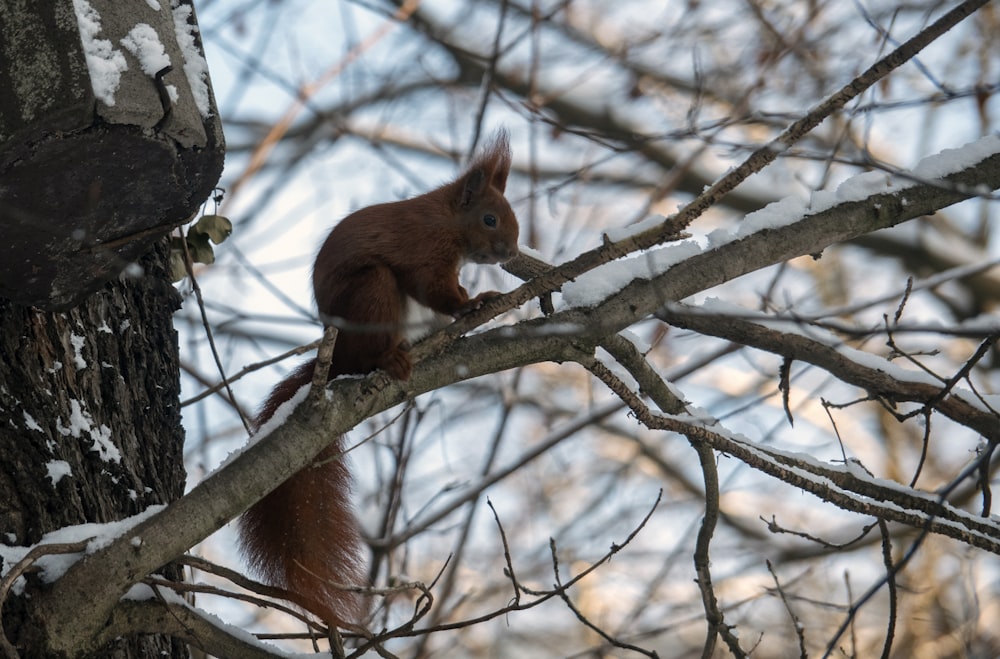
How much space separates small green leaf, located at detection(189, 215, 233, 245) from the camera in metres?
2.08

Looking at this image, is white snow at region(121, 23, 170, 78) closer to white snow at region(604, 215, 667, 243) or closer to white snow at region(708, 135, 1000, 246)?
white snow at region(604, 215, 667, 243)

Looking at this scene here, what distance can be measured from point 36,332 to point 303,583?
24.6 inches

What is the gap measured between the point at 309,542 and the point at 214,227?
28.0 inches

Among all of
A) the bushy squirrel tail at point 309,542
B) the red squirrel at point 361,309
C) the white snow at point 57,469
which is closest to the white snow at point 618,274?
the red squirrel at point 361,309

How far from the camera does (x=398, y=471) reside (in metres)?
2.77

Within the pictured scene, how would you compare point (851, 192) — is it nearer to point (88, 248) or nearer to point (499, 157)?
point (499, 157)

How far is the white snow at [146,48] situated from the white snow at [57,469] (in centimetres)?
62

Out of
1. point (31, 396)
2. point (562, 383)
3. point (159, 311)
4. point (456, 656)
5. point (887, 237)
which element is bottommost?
point (31, 396)

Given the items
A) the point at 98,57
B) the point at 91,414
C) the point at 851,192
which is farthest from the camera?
the point at 851,192

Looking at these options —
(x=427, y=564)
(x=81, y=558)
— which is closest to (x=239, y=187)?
(x=81, y=558)

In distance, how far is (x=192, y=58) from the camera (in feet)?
5.10

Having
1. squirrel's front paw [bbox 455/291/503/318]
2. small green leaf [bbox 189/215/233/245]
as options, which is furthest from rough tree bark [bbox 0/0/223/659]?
squirrel's front paw [bbox 455/291/503/318]

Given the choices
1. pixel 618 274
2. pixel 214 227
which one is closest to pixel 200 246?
pixel 214 227

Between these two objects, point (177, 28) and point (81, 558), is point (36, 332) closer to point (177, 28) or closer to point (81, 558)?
point (81, 558)
